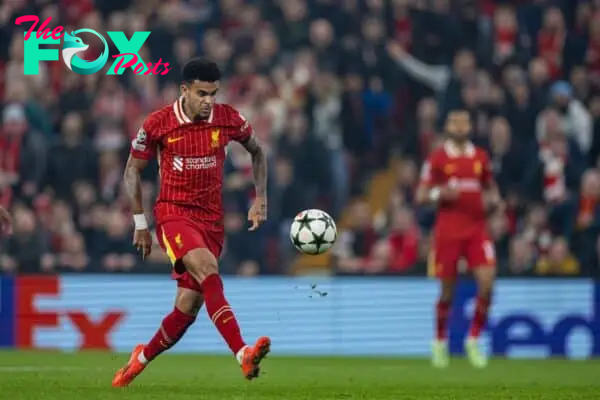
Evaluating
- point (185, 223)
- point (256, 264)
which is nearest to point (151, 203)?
point (256, 264)

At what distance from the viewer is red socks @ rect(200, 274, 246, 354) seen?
11242 mm

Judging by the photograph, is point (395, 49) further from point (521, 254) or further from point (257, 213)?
point (257, 213)

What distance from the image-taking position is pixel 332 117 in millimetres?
22234

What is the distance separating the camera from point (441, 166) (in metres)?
16.9

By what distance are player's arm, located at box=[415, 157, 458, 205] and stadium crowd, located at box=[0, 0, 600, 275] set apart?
2.73 metres

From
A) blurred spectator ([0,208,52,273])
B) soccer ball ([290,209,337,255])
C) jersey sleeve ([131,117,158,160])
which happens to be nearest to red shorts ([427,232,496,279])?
soccer ball ([290,209,337,255])

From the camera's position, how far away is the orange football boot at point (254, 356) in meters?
10.8

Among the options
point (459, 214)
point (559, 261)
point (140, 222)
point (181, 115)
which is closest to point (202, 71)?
point (181, 115)

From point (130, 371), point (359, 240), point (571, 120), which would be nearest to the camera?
point (130, 371)

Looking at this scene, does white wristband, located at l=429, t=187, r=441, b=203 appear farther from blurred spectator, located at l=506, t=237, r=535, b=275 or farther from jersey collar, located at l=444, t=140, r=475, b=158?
blurred spectator, located at l=506, t=237, r=535, b=275

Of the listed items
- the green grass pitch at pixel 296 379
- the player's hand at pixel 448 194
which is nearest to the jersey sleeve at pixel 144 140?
the green grass pitch at pixel 296 379

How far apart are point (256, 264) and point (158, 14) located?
5.20 metres

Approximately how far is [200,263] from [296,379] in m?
2.57

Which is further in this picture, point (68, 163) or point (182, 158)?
point (68, 163)
